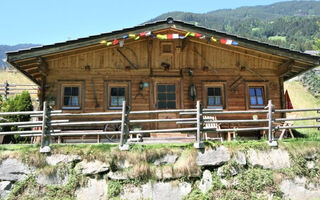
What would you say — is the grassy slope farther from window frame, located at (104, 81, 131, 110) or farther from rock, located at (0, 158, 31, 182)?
rock, located at (0, 158, 31, 182)

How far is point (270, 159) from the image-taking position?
833 centimetres

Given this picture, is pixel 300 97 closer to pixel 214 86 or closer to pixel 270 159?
pixel 214 86

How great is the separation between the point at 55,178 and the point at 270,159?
5953 millimetres

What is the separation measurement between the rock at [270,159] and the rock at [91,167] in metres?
4.05

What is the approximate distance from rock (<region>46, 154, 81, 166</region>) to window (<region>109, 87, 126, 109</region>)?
443 centimetres

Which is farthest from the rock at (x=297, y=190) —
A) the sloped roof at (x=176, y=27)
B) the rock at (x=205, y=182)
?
the sloped roof at (x=176, y=27)

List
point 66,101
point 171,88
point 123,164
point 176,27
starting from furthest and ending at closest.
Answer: point 171,88, point 66,101, point 176,27, point 123,164

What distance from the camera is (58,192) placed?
7.64 m

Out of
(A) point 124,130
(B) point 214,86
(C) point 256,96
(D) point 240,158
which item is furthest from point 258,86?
(A) point 124,130

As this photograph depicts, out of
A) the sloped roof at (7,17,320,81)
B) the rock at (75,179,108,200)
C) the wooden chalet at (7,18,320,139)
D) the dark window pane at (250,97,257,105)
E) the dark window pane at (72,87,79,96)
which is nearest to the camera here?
the rock at (75,179,108,200)

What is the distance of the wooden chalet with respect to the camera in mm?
11977

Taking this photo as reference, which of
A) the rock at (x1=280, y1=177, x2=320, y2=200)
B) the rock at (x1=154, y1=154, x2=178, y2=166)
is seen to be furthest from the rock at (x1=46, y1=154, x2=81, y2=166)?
the rock at (x1=280, y1=177, x2=320, y2=200)

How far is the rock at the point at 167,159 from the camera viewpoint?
26.3 feet

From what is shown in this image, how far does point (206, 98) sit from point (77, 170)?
6543 mm
